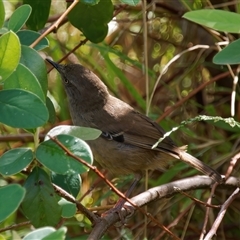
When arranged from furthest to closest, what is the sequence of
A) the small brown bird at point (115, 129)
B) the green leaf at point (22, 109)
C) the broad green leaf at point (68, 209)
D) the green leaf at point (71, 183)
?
the small brown bird at point (115, 129) → the green leaf at point (71, 183) → the broad green leaf at point (68, 209) → the green leaf at point (22, 109)

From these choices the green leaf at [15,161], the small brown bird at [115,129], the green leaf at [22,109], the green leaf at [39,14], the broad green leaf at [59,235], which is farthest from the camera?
the small brown bird at [115,129]

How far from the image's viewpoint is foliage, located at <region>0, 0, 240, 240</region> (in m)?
2.28

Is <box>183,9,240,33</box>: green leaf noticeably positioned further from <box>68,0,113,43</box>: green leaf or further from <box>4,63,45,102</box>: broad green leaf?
<box>68,0,113,43</box>: green leaf

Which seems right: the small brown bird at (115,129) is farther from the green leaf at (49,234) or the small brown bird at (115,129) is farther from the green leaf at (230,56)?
the green leaf at (49,234)

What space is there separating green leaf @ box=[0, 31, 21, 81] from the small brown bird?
2.10m

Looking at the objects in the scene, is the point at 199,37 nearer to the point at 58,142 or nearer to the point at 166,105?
the point at 166,105

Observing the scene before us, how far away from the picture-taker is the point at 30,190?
2.27 meters

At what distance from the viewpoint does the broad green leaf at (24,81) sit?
2.07m

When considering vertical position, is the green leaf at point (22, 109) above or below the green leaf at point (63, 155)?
above

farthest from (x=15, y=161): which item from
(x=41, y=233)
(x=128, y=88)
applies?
(x=128, y=88)

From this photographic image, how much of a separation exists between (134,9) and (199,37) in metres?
0.70

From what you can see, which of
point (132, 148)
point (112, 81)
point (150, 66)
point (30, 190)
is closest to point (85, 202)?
point (132, 148)

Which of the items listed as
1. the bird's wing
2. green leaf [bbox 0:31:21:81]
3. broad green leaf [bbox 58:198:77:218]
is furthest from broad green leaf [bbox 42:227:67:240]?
the bird's wing

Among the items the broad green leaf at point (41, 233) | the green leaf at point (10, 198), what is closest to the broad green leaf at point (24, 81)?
the green leaf at point (10, 198)
